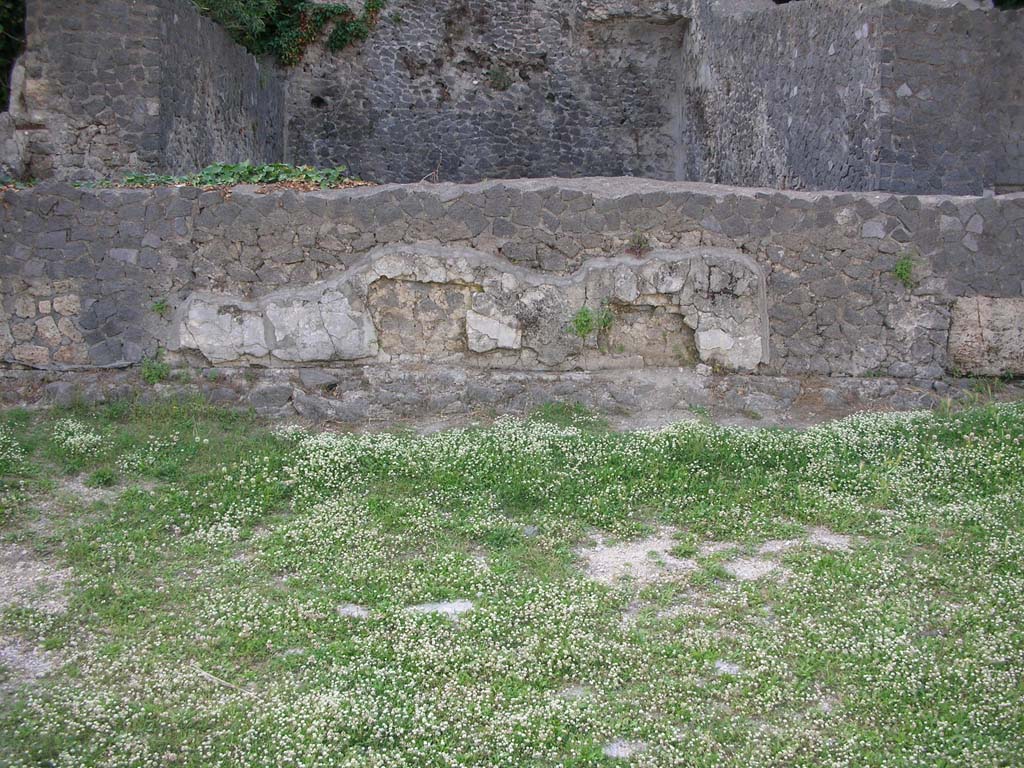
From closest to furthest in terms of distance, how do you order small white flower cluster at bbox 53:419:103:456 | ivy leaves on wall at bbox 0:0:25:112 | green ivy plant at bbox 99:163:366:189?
small white flower cluster at bbox 53:419:103:456, green ivy plant at bbox 99:163:366:189, ivy leaves on wall at bbox 0:0:25:112

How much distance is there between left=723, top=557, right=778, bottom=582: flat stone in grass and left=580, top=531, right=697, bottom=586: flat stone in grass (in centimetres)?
23

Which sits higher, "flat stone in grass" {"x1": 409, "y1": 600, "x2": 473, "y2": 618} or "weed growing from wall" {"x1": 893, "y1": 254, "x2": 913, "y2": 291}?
"weed growing from wall" {"x1": 893, "y1": 254, "x2": 913, "y2": 291}

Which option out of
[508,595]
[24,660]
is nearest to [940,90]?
[508,595]

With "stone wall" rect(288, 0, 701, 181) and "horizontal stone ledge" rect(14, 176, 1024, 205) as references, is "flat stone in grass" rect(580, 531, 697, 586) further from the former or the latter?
"stone wall" rect(288, 0, 701, 181)

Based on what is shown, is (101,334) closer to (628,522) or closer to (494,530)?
(494,530)

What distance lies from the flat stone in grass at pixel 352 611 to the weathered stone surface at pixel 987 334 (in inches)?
235

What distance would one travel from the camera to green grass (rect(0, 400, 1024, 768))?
14.3 ft

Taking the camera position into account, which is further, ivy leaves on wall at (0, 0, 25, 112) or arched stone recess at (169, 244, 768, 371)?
ivy leaves on wall at (0, 0, 25, 112)

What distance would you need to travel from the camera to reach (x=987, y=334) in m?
8.76

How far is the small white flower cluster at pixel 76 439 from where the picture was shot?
745 centimetres

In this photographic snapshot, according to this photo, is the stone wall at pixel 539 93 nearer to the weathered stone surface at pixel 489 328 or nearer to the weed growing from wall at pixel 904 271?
the weed growing from wall at pixel 904 271

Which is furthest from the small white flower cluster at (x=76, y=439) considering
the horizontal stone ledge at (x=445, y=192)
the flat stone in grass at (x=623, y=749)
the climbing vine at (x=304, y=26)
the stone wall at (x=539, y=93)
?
the climbing vine at (x=304, y=26)

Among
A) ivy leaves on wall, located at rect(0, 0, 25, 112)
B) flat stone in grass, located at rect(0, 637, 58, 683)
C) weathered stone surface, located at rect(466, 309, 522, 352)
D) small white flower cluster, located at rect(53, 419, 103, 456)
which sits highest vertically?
ivy leaves on wall, located at rect(0, 0, 25, 112)

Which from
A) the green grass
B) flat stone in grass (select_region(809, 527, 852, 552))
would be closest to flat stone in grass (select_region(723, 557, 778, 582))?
the green grass
